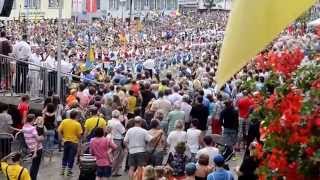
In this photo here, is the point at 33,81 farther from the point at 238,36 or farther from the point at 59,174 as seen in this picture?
the point at 238,36

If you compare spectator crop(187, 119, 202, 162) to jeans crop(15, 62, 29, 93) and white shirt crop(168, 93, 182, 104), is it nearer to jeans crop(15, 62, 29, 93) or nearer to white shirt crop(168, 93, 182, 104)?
white shirt crop(168, 93, 182, 104)

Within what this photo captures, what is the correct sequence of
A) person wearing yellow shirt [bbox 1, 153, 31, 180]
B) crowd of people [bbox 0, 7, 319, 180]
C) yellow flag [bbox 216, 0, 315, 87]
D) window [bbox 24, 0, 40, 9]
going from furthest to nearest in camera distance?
window [bbox 24, 0, 40, 9], crowd of people [bbox 0, 7, 319, 180], person wearing yellow shirt [bbox 1, 153, 31, 180], yellow flag [bbox 216, 0, 315, 87]

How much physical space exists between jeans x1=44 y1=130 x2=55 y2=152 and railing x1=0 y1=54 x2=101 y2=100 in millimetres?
3332

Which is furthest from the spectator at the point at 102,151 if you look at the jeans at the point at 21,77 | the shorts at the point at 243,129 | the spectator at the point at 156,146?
the jeans at the point at 21,77

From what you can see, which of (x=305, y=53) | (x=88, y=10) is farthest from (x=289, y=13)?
(x=88, y=10)

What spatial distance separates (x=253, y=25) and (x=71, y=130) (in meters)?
10.1

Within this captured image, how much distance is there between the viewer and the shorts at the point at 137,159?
46.0ft

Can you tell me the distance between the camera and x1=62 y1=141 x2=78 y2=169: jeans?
15.1m

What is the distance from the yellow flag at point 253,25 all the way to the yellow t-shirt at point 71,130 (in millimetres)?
9790

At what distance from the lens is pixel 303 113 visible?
5.59m

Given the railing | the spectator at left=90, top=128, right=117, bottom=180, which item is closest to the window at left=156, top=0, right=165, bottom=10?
the railing

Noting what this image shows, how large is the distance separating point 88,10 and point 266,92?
5852 centimetres

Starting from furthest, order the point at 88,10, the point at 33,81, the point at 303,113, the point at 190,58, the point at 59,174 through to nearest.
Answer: the point at 88,10 → the point at 190,58 → the point at 33,81 → the point at 59,174 → the point at 303,113

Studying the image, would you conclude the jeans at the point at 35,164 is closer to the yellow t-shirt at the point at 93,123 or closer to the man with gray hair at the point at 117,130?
the yellow t-shirt at the point at 93,123
